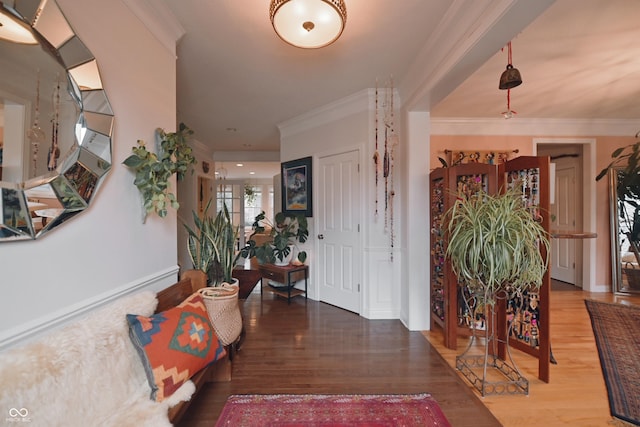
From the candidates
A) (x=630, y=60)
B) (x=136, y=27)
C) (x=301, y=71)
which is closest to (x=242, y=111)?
(x=301, y=71)

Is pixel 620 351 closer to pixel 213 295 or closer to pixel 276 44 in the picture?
pixel 213 295

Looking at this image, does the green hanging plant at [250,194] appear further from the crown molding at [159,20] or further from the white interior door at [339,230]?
the crown molding at [159,20]

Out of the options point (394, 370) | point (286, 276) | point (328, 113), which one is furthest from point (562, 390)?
point (328, 113)

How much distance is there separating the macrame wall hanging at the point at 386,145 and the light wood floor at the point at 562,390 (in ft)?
4.14

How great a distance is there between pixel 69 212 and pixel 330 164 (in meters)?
2.77

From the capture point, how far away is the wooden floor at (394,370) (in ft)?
5.31

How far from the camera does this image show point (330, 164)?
11.5 ft

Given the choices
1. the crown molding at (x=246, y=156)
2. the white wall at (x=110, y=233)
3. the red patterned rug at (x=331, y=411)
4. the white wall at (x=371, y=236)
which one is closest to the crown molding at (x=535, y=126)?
the white wall at (x=371, y=236)

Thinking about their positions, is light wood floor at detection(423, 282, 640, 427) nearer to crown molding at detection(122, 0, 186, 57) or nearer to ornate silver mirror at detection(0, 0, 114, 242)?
ornate silver mirror at detection(0, 0, 114, 242)

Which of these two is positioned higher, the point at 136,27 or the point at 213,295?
the point at 136,27

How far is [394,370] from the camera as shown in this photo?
2039 millimetres

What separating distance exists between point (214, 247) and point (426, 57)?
233 centimetres

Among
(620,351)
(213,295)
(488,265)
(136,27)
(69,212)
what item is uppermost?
(136,27)

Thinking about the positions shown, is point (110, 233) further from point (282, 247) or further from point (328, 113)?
point (328, 113)
